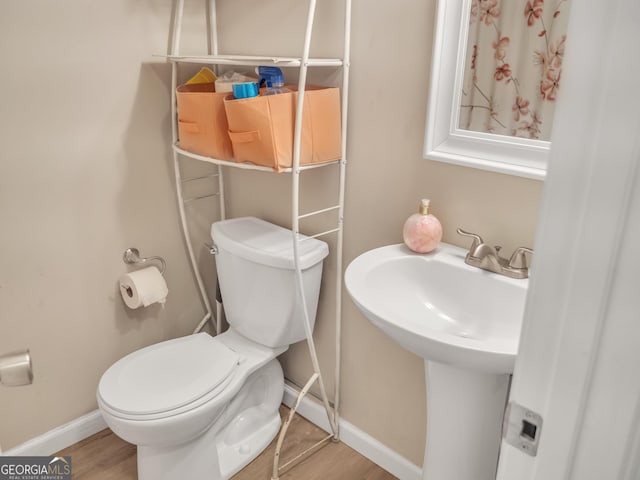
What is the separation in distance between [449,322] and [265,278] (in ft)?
2.14

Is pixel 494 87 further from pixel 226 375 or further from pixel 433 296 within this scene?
pixel 226 375

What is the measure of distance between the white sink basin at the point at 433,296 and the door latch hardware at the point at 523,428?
1.51 ft

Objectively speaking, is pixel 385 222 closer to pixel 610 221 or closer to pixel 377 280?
pixel 377 280

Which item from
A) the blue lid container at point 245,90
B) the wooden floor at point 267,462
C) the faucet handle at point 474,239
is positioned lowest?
the wooden floor at point 267,462

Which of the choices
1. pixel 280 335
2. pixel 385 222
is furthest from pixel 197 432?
pixel 385 222

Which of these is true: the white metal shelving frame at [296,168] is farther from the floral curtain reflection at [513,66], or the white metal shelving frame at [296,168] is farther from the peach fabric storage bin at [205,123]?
the floral curtain reflection at [513,66]

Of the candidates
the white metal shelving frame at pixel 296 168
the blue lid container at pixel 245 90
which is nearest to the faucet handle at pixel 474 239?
the white metal shelving frame at pixel 296 168

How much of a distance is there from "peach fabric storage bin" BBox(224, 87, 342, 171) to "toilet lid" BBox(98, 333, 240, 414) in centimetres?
68

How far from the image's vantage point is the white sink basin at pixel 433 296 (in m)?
1.10

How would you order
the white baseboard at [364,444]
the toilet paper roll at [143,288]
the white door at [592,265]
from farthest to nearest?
the toilet paper roll at [143,288]
the white baseboard at [364,444]
the white door at [592,265]

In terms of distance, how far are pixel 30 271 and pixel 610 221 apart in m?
1.75

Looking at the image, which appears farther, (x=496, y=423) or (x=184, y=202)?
(x=184, y=202)

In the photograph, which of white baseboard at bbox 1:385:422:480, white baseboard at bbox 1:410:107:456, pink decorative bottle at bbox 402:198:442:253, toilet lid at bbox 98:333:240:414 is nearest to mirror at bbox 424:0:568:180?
pink decorative bottle at bbox 402:198:442:253

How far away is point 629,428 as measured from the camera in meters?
0.45
